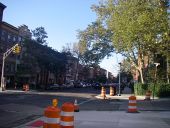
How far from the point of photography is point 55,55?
81.8m

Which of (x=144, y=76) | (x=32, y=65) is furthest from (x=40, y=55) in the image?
(x=144, y=76)

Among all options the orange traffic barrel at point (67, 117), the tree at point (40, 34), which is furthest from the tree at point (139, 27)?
the orange traffic barrel at point (67, 117)

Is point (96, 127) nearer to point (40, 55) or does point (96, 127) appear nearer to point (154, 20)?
point (154, 20)

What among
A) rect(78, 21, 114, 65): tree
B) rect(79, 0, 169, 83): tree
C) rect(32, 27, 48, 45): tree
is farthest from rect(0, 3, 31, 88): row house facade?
rect(79, 0, 169, 83): tree

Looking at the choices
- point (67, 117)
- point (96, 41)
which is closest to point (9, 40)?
point (96, 41)

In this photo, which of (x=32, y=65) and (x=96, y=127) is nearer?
(x=96, y=127)

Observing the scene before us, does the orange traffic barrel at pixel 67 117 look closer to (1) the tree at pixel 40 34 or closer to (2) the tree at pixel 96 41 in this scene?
(2) the tree at pixel 96 41

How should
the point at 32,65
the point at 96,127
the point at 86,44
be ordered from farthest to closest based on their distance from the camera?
1. the point at 32,65
2. the point at 86,44
3. the point at 96,127

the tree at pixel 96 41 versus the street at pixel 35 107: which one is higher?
the tree at pixel 96 41

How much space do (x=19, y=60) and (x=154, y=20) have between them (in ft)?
141

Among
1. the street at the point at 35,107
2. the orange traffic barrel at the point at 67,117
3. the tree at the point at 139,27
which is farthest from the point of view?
the tree at the point at 139,27

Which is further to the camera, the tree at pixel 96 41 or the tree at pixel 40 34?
the tree at pixel 40 34

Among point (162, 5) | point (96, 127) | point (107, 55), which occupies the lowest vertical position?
point (96, 127)

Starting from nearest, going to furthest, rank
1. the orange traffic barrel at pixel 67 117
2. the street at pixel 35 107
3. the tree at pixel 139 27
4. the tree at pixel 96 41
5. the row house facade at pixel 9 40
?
the orange traffic barrel at pixel 67 117
the street at pixel 35 107
the tree at pixel 139 27
the tree at pixel 96 41
the row house facade at pixel 9 40
